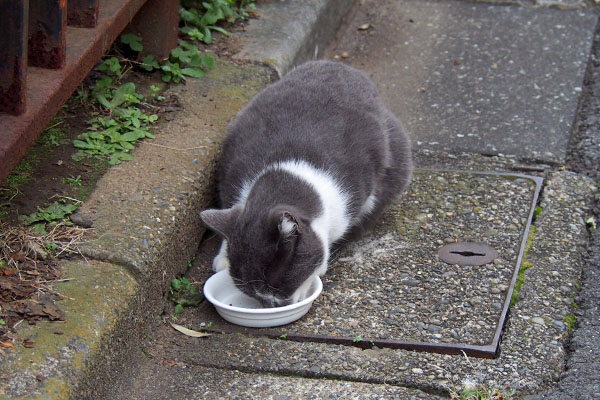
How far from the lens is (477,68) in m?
4.94

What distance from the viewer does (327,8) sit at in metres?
5.18

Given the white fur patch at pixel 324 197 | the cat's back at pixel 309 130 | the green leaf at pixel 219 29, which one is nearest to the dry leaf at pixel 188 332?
the white fur patch at pixel 324 197

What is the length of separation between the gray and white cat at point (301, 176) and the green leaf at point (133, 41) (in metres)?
0.79

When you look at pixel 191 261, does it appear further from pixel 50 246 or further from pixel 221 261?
pixel 50 246

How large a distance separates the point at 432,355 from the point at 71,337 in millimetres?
1273

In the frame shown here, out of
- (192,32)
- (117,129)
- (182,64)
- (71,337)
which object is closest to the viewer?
(71,337)

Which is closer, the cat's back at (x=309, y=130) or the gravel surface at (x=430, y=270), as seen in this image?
the gravel surface at (x=430, y=270)

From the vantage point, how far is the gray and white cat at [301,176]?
2791 millimetres

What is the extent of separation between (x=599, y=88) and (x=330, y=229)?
240 cm

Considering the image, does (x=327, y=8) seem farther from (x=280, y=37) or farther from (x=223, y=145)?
(x=223, y=145)

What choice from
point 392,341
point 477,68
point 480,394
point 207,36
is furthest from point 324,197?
point 477,68

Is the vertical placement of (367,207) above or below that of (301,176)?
below

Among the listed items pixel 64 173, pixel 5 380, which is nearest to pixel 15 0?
pixel 64 173

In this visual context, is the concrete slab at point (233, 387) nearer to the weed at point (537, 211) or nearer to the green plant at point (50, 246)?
→ the green plant at point (50, 246)
